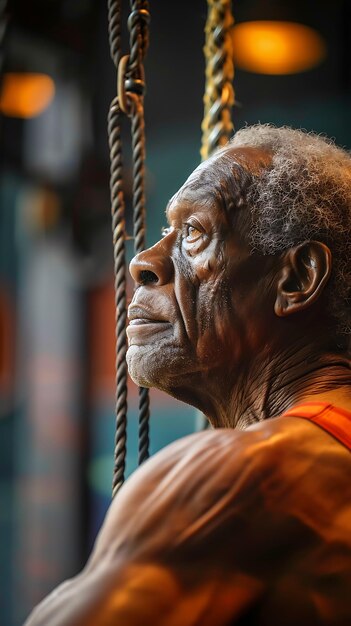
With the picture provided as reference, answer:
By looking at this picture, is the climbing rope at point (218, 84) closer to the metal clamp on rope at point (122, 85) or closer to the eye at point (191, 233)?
the metal clamp on rope at point (122, 85)

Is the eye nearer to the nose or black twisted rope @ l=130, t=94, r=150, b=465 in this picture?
the nose

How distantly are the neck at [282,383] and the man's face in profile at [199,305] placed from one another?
0.08 feet

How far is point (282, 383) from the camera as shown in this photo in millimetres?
1355

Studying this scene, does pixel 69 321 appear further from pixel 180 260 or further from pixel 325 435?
pixel 325 435

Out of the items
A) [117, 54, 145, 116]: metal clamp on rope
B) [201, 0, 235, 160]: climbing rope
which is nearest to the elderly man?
[117, 54, 145, 116]: metal clamp on rope

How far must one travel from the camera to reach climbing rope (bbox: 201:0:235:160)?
1782mm

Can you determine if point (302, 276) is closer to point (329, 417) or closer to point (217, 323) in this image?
point (217, 323)

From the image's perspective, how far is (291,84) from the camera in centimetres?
314

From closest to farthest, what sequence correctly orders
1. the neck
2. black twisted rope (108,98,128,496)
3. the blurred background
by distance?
the neck → black twisted rope (108,98,128,496) → the blurred background

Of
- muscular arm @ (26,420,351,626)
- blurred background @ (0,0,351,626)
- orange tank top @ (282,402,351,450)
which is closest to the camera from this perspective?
muscular arm @ (26,420,351,626)

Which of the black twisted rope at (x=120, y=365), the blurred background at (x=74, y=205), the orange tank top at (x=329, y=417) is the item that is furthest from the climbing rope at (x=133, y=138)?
the blurred background at (x=74, y=205)

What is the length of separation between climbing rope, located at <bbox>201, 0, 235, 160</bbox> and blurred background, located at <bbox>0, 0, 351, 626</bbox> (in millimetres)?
1242

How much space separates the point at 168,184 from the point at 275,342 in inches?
74.0

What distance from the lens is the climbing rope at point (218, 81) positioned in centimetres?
178
